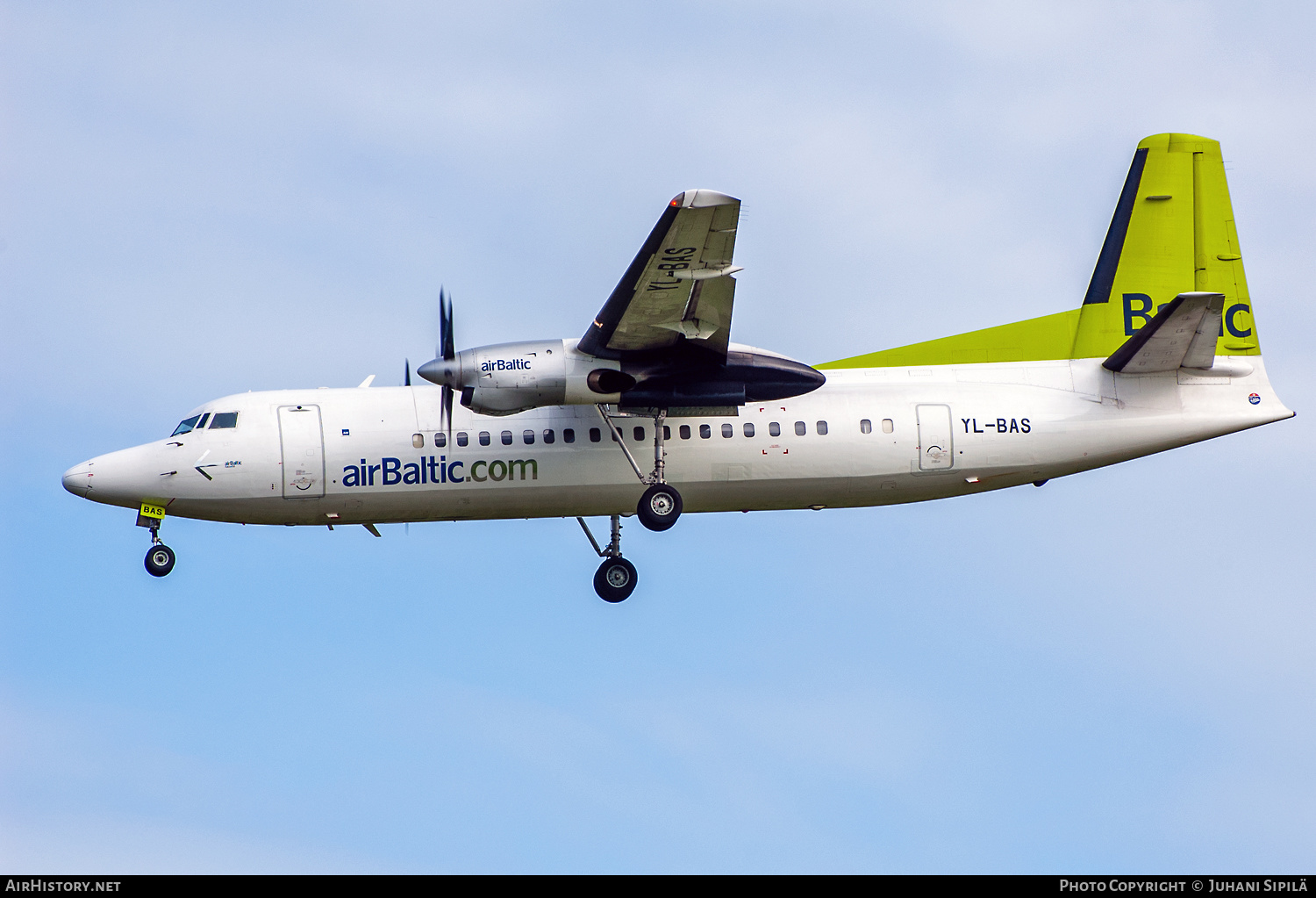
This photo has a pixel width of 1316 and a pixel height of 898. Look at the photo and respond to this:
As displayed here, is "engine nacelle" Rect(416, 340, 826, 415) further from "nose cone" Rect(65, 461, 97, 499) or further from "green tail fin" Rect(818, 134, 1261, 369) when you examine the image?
"nose cone" Rect(65, 461, 97, 499)

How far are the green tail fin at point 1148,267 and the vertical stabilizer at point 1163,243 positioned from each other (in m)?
0.01

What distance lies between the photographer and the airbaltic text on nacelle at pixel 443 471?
918 inches

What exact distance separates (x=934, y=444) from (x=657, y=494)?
4.34 m

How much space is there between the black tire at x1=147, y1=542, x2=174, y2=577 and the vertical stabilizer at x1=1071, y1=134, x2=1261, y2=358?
1464cm

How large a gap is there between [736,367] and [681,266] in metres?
2.63

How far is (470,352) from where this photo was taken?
2180 centimetres

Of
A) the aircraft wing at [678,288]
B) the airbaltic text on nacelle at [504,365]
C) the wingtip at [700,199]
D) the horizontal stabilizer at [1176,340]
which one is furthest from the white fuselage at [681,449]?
the wingtip at [700,199]

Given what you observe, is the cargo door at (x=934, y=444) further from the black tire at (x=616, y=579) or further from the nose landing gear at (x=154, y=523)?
the nose landing gear at (x=154, y=523)

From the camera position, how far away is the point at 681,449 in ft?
77.5

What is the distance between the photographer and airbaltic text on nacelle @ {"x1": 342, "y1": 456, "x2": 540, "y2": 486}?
23328 millimetres

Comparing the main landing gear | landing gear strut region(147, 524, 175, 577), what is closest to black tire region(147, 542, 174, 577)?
landing gear strut region(147, 524, 175, 577)

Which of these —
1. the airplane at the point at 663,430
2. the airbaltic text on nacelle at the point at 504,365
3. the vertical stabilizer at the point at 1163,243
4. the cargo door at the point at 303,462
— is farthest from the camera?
the vertical stabilizer at the point at 1163,243

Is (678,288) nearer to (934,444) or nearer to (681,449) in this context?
(681,449)
